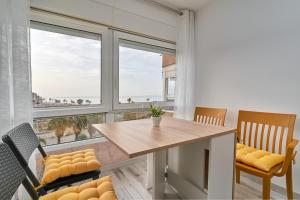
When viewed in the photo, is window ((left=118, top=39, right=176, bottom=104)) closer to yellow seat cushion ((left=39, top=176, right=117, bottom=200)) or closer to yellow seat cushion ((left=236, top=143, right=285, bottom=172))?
yellow seat cushion ((left=39, top=176, right=117, bottom=200))

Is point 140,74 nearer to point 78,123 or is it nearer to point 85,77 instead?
point 85,77

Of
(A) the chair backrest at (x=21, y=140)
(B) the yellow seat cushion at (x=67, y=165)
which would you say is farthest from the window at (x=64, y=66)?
(B) the yellow seat cushion at (x=67, y=165)

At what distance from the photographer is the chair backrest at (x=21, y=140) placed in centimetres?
95

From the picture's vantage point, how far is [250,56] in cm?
A: 194

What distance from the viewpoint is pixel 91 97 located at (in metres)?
2.04

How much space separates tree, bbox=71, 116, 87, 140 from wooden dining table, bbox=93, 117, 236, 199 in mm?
683

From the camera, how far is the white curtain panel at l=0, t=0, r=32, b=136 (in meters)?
1.30

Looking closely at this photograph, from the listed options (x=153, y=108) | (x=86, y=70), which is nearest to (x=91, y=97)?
(x=86, y=70)

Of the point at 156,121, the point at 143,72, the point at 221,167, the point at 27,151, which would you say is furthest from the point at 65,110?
the point at 221,167

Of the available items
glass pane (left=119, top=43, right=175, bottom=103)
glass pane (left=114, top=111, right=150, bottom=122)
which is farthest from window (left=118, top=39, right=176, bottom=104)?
glass pane (left=114, top=111, right=150, bottom=122)

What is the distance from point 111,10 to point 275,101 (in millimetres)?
2156

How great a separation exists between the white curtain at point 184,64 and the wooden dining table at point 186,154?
95 cm

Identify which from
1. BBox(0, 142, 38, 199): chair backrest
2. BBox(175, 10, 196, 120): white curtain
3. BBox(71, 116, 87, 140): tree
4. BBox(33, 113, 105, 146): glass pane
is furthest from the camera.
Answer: BBox(175, 10, 196, 120): white curtain

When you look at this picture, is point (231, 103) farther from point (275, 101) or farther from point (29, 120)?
point (29, 120)
